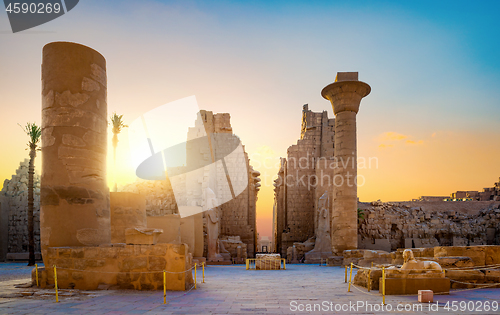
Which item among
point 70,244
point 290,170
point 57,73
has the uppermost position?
point 57,73

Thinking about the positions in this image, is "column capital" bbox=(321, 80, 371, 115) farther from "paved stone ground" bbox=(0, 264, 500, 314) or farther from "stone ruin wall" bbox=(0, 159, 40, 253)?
"stone ruin wall" bbox=(0, 159, 40, 253)

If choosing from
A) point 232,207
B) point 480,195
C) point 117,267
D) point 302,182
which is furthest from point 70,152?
point 480,195

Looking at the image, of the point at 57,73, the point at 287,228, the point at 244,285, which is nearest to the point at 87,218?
the point at 57,73

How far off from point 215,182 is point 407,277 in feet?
54.0

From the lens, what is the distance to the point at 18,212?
20.7 metres

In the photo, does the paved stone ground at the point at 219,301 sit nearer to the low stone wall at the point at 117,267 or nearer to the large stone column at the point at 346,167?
the low stone wall at the point at 117,267

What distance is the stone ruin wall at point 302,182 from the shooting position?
23.2 metres

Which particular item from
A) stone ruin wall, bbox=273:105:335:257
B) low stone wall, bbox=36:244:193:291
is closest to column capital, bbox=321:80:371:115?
stone ruin wall, bbox=273:105:335:257

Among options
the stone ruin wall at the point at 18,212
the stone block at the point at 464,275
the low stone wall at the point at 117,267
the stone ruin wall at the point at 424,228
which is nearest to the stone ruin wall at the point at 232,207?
the stone ruin wall at the point at 424,228

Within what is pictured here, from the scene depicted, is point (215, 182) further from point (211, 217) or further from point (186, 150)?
point (211, 217)

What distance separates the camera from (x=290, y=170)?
24.0m

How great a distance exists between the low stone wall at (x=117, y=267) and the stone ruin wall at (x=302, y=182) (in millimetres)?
16196

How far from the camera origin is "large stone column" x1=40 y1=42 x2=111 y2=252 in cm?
750

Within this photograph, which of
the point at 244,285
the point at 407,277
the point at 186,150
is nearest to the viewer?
the point at 407,277
